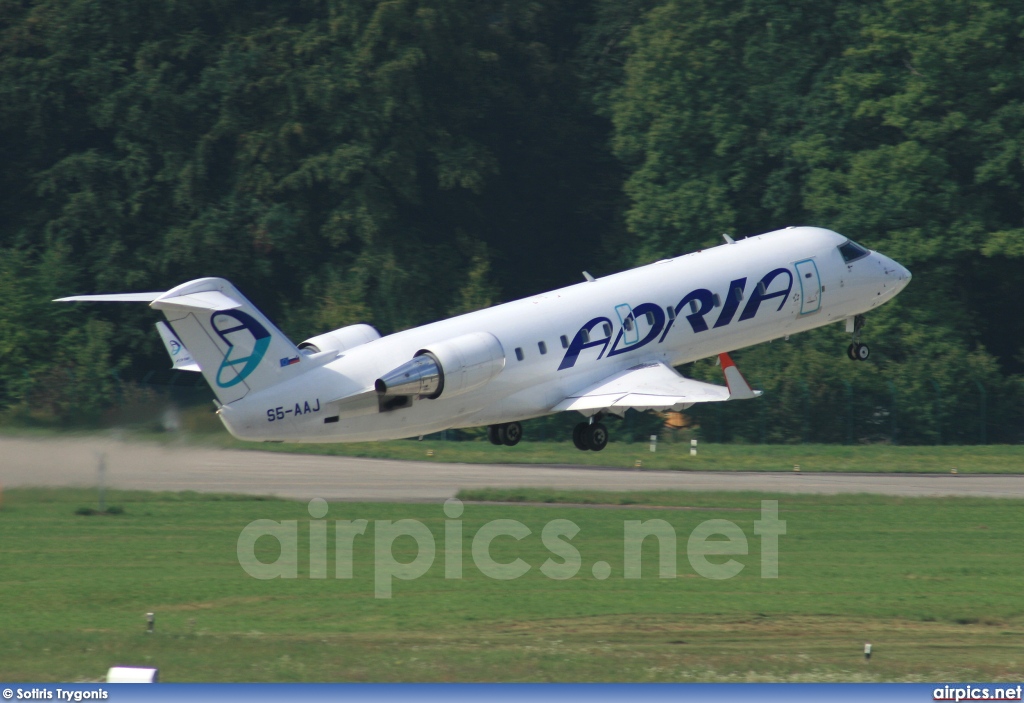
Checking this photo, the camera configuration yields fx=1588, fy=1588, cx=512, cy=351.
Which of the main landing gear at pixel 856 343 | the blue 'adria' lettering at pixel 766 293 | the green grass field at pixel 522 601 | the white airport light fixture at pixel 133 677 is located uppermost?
the blue 'adria' lettering at pixel 766 293

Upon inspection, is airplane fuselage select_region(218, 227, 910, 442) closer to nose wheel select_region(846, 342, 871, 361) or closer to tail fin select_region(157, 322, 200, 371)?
tail fin select_region(157, 322, 200, 371)

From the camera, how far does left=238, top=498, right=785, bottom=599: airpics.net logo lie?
34438mm

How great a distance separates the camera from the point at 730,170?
6938 cm

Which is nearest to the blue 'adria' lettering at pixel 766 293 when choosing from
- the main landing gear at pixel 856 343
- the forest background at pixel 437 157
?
the main landing gear at pixel 856 343

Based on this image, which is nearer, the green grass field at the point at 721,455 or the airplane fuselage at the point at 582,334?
the airplane fuselage at the point at 582,334

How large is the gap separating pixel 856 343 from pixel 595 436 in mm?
9382

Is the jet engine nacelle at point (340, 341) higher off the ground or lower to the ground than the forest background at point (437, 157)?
lower

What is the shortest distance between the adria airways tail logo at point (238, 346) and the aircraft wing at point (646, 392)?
6923 millimetres

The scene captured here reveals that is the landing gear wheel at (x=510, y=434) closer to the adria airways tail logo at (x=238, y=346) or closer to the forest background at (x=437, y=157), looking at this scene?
the adria airways tail logo at (x=238, y=346)

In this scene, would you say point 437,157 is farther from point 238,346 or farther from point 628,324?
point 238,346

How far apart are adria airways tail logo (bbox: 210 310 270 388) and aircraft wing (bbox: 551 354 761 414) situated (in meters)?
6.92

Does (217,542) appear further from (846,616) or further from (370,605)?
(846,616)

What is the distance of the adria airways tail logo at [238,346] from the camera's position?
31891mm

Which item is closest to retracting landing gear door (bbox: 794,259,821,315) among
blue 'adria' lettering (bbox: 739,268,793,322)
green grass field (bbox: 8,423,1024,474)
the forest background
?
blue 'adria' lettering (bbox: 739,268,793,322)
